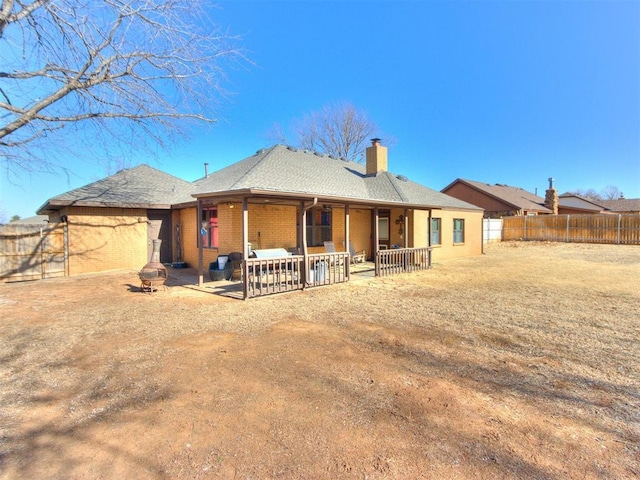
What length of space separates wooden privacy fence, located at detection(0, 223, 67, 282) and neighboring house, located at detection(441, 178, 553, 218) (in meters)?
31.6

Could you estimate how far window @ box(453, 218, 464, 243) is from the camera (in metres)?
17.6

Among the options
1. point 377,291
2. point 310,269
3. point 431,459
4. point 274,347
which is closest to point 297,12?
point 310,269

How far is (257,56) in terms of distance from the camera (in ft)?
26.5

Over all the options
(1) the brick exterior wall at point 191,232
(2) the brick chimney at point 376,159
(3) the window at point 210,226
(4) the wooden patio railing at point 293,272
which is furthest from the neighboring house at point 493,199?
(3) the window at point 210,226

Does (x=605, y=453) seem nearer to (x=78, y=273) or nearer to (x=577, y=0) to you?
(x=577, y=0)

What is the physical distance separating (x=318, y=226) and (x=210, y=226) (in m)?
3.96

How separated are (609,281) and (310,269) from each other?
886 cm

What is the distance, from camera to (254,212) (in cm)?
1120

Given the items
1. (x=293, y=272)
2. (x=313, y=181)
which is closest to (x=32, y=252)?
(x=293, y=272)

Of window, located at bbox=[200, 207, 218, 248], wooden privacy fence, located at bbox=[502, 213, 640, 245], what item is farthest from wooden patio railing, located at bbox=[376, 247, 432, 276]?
wooden privacy fence, located at bbox=[502, 213, 640, 245]

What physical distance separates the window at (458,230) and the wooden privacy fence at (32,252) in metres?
16.8

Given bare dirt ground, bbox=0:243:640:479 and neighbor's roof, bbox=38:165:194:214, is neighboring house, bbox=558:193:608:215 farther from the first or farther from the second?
neighbor's roof, bbox=38:165:194:214

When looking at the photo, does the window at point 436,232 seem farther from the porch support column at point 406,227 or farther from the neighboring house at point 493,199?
the neighboring house at point 493,199

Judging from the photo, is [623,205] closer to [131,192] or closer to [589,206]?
[589,206]
